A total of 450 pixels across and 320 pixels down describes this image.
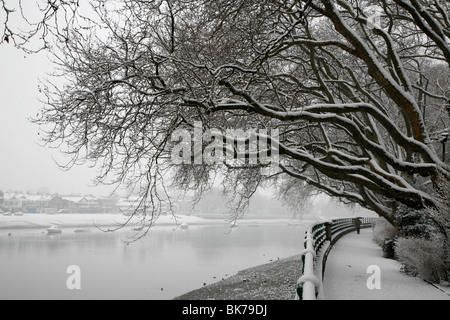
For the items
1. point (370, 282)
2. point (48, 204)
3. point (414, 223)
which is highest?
point (414, 223)

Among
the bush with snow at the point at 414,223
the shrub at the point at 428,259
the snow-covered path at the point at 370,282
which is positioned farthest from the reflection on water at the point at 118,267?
the shrub at the point at 428,259

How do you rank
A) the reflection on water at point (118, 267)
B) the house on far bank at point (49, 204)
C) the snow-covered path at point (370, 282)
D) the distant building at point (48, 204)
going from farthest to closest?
the distant building at point (48, 204), the house on far bank at point (49, 204), the reflection on water at point (118, 267), the snow-covered path at point (370, 282)

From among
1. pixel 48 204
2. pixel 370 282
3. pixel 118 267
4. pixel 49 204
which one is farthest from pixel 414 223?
pixel 48 204

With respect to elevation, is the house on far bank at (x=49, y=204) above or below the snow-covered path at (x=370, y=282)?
below

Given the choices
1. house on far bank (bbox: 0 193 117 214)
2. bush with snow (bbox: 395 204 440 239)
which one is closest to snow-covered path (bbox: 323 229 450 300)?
bush with snow (bbox: 395 204 440 239)

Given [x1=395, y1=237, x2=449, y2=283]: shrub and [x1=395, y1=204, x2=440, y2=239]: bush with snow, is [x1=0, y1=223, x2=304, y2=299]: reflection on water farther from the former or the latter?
[x1=395, y1=237, x2=449, y2=283]: shrub

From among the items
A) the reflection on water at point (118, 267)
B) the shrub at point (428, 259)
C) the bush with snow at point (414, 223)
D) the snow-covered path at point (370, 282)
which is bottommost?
the reflection on water at point (118, 267)

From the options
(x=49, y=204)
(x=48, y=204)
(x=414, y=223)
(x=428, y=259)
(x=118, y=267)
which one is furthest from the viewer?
(x=48, y=204)

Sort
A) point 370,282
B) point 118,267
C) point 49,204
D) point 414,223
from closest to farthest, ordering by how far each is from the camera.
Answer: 1. point 370,282
2. point 414,223
3. point 118,267
4. point 49,204

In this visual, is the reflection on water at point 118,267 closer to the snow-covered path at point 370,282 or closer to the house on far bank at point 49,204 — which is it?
the snow-covered path at point 370,282

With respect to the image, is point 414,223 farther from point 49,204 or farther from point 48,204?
point 48,204

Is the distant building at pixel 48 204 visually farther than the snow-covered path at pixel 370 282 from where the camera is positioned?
Yes

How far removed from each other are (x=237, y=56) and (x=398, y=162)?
512 cm
